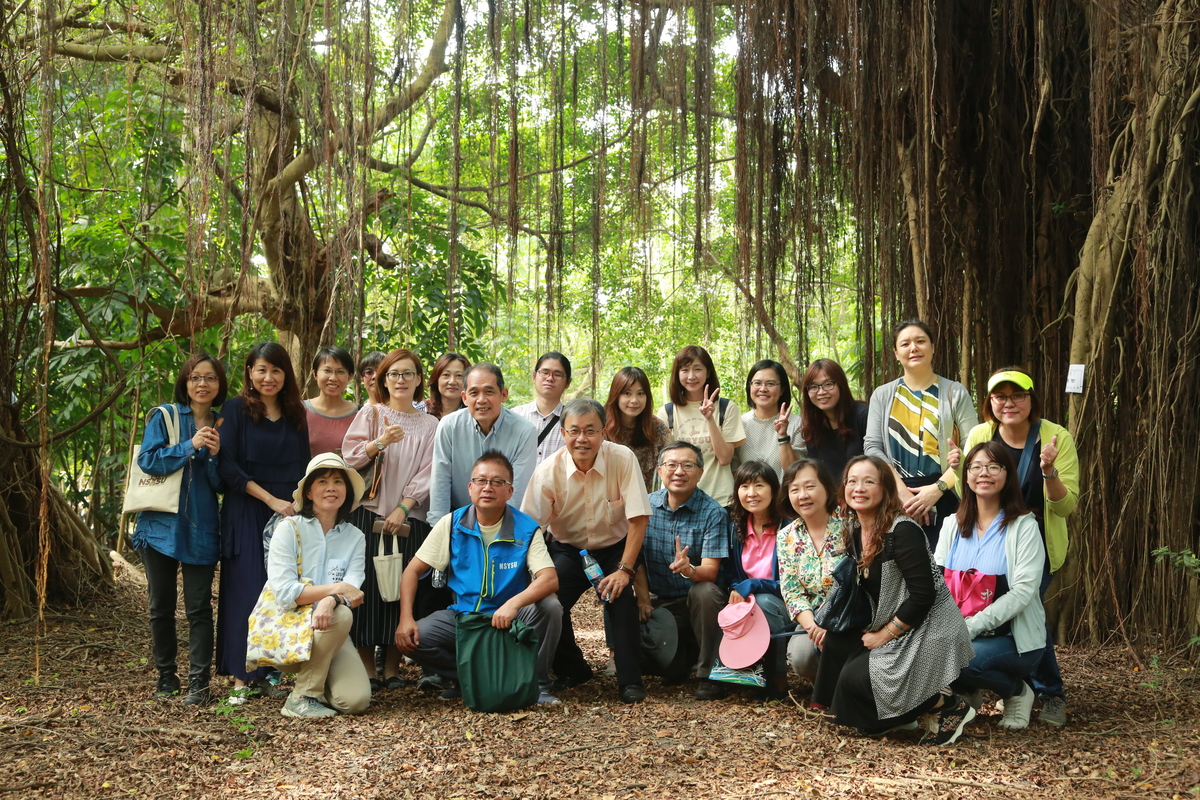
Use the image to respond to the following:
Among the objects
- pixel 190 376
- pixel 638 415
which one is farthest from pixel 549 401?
pixel 190 376

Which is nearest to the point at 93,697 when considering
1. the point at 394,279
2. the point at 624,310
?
the point at 394,279

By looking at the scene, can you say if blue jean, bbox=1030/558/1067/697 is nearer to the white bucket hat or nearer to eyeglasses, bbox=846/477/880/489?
eyeglasses, bbox=846/477/880/489

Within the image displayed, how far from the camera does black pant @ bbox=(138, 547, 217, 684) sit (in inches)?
119

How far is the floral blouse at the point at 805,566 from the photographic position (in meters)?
2.97

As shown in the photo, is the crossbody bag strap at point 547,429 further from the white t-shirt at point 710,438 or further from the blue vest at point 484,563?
the blue vest at point 484,563

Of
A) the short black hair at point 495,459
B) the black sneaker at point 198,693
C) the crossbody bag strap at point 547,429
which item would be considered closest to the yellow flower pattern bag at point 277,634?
the black sneaker at point 198,693

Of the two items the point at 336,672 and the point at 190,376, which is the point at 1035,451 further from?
the point at 190,376

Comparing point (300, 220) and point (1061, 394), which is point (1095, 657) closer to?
point (1061, 394)

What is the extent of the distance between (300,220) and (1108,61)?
12.6 ft

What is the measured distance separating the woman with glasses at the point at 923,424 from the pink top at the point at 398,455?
155cm

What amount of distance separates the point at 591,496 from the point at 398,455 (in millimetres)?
710

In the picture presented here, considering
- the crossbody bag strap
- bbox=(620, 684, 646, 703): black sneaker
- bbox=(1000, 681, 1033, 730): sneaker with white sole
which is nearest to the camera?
bbox=(1000, 681, 1033, 730): sneaker with white sole

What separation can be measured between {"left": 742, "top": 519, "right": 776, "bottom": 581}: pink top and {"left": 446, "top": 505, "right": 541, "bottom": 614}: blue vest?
2.53 feet

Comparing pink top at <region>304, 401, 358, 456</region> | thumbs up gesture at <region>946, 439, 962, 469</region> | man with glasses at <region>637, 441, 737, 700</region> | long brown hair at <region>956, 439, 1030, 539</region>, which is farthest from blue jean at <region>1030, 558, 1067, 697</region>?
pink top at <region>304, 401, 358, 456</region>
